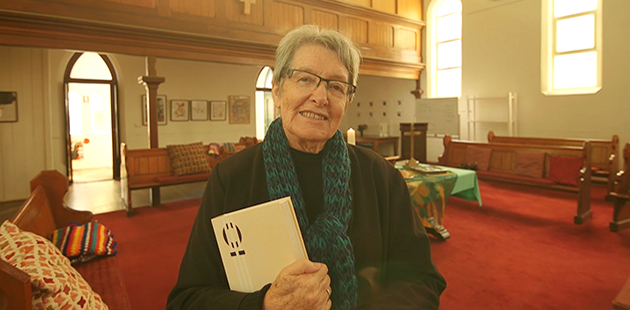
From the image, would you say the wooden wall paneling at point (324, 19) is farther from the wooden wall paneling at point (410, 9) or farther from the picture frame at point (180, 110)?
the picture frame at point (180, 110)

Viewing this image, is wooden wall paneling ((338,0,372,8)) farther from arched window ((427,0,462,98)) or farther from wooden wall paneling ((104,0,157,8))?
wooden wall paneling ((104,0,157,8))

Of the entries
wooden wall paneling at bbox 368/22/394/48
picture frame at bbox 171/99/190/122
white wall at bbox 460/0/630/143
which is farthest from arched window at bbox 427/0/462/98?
picture frame at bbox 171/99/190/122

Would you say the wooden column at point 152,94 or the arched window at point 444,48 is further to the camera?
the arched window at point 444,48

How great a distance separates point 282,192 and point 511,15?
957 cm

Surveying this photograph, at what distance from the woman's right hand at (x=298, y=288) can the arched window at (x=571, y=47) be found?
8.82 metres

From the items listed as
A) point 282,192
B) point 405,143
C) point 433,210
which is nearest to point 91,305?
point 282,192

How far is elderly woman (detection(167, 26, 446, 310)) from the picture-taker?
3.62 feet

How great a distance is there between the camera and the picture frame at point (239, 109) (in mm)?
10859

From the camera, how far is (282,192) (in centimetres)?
113

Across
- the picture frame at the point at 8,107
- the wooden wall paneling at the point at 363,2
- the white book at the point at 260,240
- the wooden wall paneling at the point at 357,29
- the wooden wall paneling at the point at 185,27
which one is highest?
the wooden wall paneling at the point at 363,2

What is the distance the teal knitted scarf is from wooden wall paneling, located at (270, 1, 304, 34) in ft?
22.9

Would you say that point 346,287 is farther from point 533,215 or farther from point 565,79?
point 565,79

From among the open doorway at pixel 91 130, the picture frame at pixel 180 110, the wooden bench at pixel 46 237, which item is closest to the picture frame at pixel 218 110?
the picture frame at pixel 180 110

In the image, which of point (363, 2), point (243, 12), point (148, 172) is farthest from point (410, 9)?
point (148, 172)
